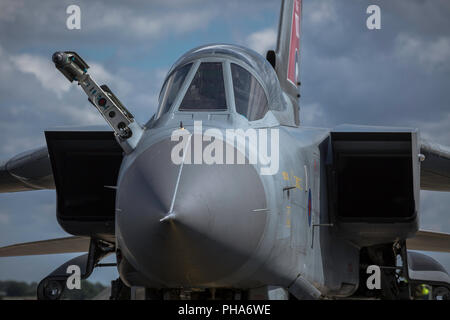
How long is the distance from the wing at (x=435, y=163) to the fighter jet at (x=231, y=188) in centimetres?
2

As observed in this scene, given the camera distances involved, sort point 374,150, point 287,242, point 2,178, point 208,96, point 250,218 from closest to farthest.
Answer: point 250,218, point 287,242, point 208,96, point 374,150, point 2,178

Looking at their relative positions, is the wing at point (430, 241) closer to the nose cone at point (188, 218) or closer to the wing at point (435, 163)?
the wing at point (435, 163)

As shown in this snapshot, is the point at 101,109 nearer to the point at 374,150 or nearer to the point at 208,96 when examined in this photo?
the point at 208,96

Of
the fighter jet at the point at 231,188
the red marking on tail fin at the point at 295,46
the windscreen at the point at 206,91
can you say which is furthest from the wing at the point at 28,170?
the red marking on tail fin at the point at 295,46

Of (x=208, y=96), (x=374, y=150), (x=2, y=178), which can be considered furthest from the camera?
(x=2, y=178)

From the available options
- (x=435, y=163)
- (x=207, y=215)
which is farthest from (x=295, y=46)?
(x=207, y=215)

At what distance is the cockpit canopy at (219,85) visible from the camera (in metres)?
5.23

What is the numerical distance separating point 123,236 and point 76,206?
8.85ft

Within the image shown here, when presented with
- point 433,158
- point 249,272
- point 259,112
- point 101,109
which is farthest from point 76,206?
point 433,158

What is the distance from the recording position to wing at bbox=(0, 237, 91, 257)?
9.82 meters

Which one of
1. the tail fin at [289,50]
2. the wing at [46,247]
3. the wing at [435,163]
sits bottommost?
the wing at [46,247]

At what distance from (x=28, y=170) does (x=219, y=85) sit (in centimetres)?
422

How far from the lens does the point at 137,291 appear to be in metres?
5.02

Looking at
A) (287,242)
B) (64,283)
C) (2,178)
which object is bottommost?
(64,283)
